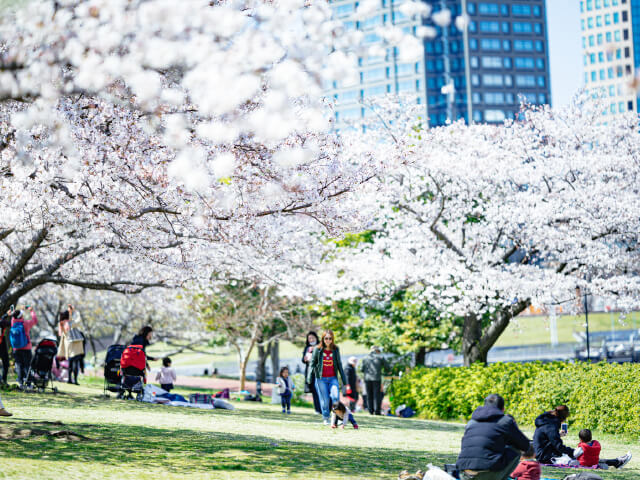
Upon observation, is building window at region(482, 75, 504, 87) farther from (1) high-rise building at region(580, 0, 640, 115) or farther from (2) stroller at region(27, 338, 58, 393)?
(2) stroller at region(27, 338, 58, 393)

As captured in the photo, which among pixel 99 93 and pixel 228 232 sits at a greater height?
pixel 99 93

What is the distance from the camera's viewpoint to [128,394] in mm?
16766

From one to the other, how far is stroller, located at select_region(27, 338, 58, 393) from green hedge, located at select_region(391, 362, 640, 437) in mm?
9626

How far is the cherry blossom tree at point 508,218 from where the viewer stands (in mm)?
19875

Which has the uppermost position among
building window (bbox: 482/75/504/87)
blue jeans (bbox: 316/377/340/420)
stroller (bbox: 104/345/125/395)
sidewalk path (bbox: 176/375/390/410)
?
building window (bbox: 482/75/504/87)

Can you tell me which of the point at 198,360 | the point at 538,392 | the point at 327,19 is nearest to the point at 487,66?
the point at 198,360

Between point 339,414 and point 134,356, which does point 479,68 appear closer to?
point 134,356

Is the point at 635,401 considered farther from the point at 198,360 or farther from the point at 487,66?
the point at 487,66

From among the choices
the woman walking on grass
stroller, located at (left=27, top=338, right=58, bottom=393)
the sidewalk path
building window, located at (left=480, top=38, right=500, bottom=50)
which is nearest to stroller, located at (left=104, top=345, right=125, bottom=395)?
stroller, located at (left=27, top=338, right=58, bottom=393)

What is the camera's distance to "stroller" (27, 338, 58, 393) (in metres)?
16.3

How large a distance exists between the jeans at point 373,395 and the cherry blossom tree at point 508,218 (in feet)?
9.18

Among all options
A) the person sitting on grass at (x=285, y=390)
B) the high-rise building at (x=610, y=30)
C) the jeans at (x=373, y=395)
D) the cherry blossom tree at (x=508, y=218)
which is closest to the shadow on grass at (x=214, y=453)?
the person sitting on grass at (x=285, y=390)

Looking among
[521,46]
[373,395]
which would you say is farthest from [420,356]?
[521,46]

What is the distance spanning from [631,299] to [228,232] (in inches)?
510
